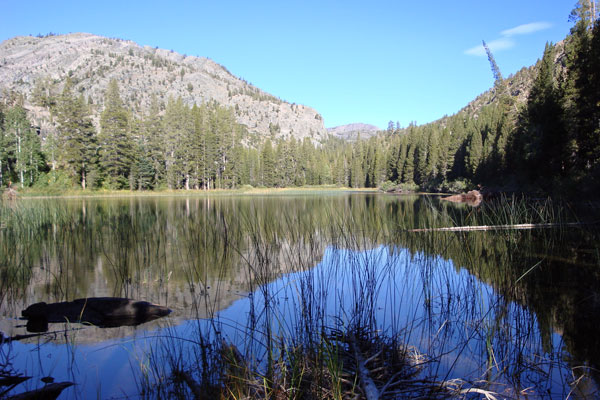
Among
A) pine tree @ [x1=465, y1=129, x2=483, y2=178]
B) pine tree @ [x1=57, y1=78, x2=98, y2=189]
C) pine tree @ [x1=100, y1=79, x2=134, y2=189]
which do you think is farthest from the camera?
pine tree @ [x1=465, y1=129, x2=483, y2=178]

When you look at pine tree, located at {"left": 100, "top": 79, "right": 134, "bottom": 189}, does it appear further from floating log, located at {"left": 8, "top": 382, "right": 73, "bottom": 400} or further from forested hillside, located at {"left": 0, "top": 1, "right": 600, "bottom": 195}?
floating log, located at {"left": 8, "top": 382, "right": 73, "bottom": 400}

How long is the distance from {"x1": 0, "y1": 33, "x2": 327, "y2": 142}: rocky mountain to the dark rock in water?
137457 millimetres

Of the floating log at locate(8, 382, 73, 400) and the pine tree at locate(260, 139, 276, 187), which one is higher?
the pine tree at locate(260, 139, 276, 187)

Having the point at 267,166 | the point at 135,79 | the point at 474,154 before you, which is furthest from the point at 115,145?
the point at 135,79

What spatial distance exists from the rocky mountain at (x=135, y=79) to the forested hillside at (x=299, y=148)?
6578 centimetres

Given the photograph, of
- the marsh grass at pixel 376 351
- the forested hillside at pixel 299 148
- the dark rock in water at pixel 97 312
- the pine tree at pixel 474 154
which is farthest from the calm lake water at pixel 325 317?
the pine tree at pixel 474 154

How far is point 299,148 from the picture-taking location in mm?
80000

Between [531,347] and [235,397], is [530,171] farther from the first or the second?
[235,397]

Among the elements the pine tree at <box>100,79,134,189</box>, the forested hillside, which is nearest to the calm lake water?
the forested hillside

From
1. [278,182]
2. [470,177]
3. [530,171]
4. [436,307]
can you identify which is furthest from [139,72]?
[436,307]

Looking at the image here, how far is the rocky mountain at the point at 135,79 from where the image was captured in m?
135

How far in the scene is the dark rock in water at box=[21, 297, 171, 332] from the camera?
376cm

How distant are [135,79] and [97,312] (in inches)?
6463

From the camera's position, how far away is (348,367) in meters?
2.59
